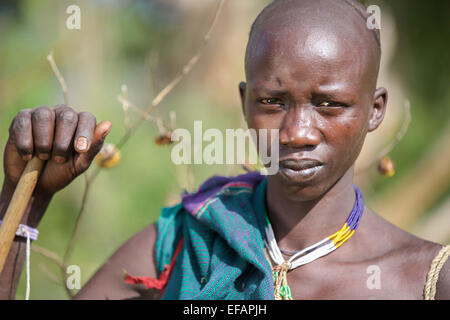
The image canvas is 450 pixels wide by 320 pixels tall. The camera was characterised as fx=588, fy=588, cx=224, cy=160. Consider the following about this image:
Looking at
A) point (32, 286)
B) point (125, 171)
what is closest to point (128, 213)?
point (125, 171)

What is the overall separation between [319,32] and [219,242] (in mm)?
672

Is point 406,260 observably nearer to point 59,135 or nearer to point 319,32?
point 319,32

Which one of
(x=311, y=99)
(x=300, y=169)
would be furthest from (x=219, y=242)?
(x=311, y=99)

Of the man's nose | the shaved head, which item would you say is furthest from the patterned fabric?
the shaved head

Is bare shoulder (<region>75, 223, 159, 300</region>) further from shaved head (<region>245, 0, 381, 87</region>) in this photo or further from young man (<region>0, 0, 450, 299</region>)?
shaved head (<region>245, 0, 381, 87</region>)

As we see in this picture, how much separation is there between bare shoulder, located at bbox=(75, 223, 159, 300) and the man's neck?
1.41ft

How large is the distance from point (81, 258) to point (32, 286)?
1.15ft

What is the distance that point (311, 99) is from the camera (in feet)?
5.08

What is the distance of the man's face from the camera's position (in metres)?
1.53

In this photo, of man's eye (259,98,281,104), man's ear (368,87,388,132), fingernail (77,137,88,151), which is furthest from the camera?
man's ear (368,87,388,132)

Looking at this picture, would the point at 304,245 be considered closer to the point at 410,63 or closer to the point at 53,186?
the point at 53,186

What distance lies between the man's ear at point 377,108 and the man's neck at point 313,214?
14cm

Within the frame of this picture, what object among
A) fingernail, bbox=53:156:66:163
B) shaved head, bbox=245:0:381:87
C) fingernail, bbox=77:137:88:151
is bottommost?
fingernail, bbox=53:156:66:163
